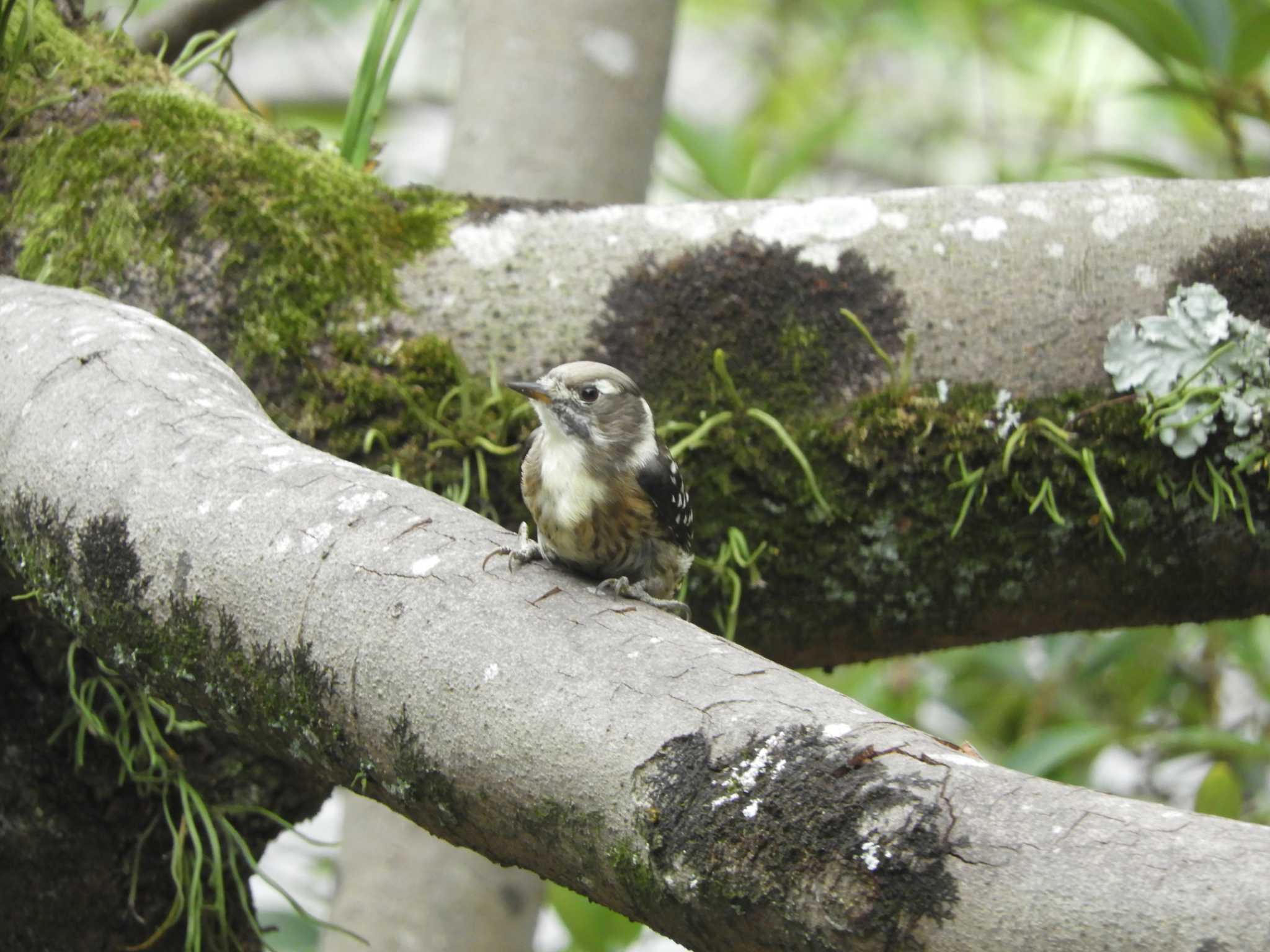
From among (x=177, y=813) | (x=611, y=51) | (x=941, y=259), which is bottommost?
(x=177, y=813)

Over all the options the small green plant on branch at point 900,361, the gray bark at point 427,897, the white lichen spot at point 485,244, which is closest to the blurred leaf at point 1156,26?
the small green plant on branch at point 900,361

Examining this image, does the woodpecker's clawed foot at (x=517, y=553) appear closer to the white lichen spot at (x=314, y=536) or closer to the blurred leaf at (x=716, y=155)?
the white lichen spot at (x=314, y=536)

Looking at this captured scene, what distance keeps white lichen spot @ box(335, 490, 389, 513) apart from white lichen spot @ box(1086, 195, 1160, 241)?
159 centimetres

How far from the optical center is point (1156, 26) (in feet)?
10.5

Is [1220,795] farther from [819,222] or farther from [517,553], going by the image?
[517,553]

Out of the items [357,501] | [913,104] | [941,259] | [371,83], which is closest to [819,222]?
[941,259]

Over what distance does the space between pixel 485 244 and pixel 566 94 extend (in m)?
1.14

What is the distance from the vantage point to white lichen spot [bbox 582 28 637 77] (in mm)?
3480

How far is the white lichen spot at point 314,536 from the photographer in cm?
151

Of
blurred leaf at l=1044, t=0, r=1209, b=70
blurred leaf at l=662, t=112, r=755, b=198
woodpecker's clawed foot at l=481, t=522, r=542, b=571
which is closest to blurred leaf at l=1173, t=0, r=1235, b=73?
blurred leaf at l=1044, t=0, r=1209, b=70

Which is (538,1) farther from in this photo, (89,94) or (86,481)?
(86,481)

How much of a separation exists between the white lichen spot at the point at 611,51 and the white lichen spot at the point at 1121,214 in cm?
157

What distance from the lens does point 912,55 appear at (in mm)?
6980

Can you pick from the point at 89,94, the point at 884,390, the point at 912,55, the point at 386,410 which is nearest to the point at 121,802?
the point at 386,410
